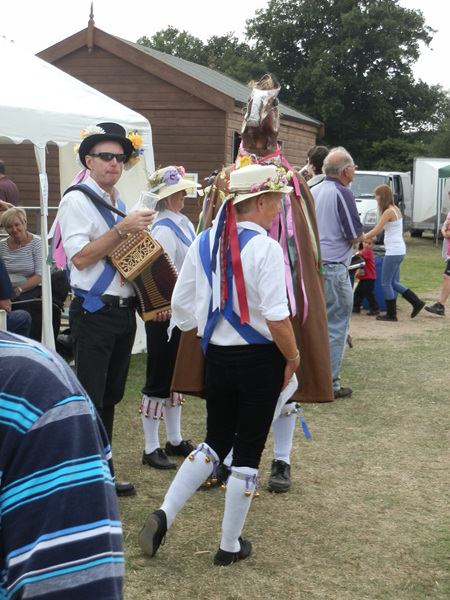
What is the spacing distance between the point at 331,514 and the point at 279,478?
42 centimetres

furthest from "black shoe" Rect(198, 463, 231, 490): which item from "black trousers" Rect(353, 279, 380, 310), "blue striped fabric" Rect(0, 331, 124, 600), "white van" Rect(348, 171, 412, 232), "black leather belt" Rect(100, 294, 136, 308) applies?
"white van" Rect(348, 171, 412, 232)

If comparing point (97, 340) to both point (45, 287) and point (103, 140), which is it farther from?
point (45, 287)

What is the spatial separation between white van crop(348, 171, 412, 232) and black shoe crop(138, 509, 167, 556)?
16.2m

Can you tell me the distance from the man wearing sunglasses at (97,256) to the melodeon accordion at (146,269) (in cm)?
6

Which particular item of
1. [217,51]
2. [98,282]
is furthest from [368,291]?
[217,51]

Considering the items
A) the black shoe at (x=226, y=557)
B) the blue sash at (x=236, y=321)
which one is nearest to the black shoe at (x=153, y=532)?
the black shoe at (x=226, y=557)

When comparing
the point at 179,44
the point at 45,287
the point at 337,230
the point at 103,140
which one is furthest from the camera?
the point at 179,44

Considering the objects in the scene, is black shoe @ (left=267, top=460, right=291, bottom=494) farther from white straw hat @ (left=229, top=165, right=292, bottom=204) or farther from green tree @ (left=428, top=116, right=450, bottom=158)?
green tree @ (left=428, top=116, right=450, bottom=158)

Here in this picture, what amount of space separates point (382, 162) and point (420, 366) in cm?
3614

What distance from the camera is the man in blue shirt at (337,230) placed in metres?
6.48

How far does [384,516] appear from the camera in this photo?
4297 mm

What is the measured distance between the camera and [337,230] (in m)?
6.52

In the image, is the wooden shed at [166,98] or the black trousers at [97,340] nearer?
the black trousers at [97,340]

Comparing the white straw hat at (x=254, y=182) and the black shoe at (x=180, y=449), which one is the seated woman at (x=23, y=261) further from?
the white straw hat at (x=254, y=182)
